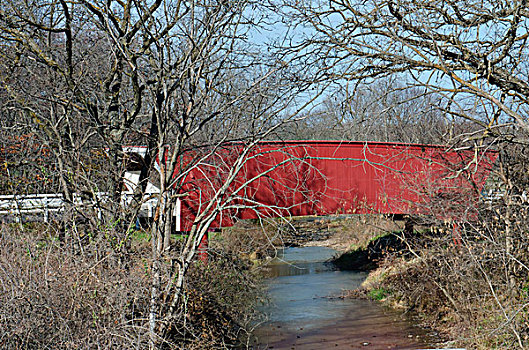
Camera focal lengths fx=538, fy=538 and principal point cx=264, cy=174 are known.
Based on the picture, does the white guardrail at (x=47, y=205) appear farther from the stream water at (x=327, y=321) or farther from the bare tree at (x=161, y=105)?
the stream water at (x=327, y=321)

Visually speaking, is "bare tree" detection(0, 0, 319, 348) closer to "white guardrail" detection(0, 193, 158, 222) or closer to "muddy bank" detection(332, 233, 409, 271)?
"white guardrail" detection(0, 193, 158, 222)

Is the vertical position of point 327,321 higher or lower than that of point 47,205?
lower

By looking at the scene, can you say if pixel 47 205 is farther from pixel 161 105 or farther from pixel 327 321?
pixel 327 321

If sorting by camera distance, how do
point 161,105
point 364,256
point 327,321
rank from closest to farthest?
1. point 161,105
2. point 327,321
3. point 364,256

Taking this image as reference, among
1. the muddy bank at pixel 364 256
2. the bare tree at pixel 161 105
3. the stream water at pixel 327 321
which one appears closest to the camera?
the bare tree at pixel 161 105

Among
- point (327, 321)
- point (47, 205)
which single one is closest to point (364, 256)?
point (327, 321)

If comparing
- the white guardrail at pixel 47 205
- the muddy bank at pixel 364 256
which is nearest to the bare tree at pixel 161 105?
the white guardrail at pixel 47 205

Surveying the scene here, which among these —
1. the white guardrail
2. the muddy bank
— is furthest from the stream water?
the white guardrail

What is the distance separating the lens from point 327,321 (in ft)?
38.4

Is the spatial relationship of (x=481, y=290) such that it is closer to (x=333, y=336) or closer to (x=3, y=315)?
(x=333, y=336)

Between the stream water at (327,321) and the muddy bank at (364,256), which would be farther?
the muddy bank at (364,256)

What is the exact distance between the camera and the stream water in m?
10.0

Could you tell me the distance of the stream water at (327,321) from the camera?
10.0 meters

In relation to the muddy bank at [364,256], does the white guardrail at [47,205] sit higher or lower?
higher
